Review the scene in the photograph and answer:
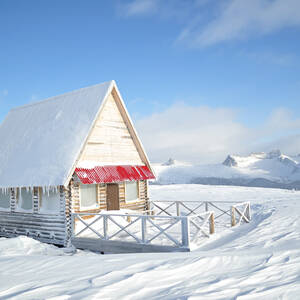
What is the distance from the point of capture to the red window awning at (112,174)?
12669mm

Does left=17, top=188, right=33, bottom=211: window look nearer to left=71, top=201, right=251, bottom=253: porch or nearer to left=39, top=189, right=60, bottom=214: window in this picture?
left=39, top=189, right=60, bottom=214: window

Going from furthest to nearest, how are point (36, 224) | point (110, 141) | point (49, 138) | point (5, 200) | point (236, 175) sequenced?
1. point (236, 175)
2. point (5, 200)
3. point (110, 141)
4. point (49, 138)
5. point (36, 224)

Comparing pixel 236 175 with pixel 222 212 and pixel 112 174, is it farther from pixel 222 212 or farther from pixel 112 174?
pixel 112 174

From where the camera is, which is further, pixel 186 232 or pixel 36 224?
pixel 36 224

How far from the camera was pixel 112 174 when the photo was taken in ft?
45.8

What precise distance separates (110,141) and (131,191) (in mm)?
3261

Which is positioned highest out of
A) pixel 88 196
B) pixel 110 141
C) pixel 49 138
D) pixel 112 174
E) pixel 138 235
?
pixel 49 138

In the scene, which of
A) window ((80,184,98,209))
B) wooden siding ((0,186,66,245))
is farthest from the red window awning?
wooden siding ((0,186,66,245))

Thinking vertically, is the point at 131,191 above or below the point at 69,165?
below

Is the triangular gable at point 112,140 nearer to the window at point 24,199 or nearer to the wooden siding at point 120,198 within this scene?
the wooden siding at point 120,198

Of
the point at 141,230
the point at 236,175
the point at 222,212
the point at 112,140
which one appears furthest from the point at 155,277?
the point at 236,175

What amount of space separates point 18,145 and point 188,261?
513 inches

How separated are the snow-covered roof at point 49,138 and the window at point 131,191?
4271 mm

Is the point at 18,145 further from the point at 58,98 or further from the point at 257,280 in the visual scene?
the point at 257,280
